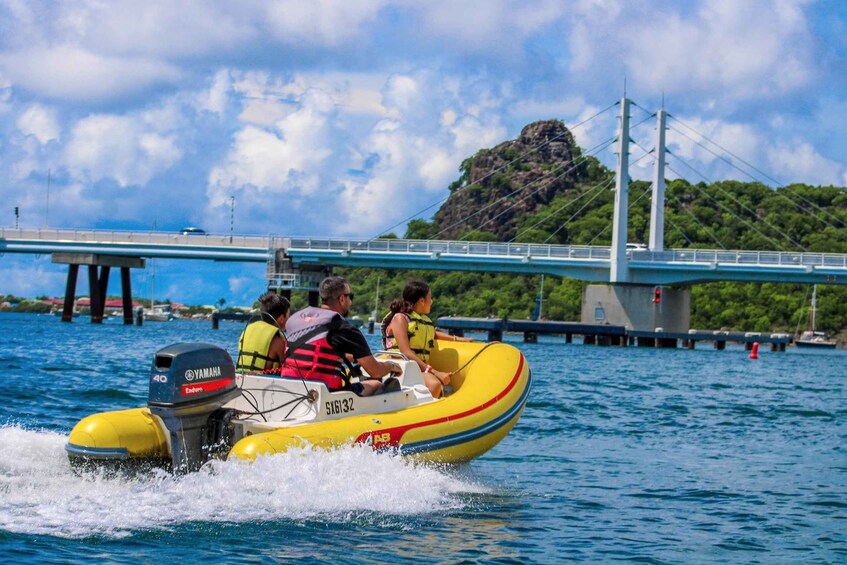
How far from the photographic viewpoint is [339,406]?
8539 mm

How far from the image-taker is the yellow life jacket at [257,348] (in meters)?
8.84

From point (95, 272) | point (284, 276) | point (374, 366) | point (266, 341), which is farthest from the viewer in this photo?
point (95, 272)

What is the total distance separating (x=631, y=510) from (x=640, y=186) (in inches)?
4117

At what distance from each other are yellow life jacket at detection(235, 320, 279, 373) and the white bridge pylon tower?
2002 inches

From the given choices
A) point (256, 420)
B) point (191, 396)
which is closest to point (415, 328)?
point (256, 420)

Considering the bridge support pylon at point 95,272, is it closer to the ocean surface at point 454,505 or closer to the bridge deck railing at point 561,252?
the bridge deck railing at point 561,252

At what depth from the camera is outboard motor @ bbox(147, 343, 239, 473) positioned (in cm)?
772

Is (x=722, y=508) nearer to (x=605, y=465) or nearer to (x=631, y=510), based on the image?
(x=631, y=510)

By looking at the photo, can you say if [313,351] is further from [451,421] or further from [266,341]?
[451,421]

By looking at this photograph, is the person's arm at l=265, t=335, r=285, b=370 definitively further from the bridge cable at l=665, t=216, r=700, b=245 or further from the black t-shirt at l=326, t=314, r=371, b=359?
the bridge cable at l=665, t=216, r=700, b=245

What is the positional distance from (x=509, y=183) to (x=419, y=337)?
122 meters

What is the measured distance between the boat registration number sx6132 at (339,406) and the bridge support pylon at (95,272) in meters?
61.2

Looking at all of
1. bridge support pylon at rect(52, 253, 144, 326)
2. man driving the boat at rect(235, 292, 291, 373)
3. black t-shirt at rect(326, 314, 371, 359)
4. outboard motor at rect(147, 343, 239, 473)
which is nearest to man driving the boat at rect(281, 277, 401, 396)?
black t-shirt at rect(326, 314, 371, 359)

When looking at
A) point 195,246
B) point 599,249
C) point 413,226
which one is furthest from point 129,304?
point 413,226
